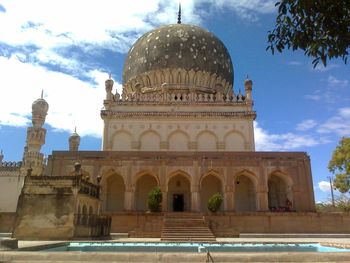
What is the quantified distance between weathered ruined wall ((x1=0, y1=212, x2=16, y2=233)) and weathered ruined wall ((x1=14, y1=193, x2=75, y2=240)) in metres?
3.56

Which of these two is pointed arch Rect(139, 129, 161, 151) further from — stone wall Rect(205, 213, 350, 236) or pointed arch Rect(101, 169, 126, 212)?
stone wall Rect(205, 213, 350, 236)

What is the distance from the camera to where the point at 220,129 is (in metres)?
19.6

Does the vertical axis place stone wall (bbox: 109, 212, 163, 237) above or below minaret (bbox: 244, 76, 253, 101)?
below

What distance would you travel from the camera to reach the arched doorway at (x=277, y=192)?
16.6 m

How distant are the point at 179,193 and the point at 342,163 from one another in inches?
366

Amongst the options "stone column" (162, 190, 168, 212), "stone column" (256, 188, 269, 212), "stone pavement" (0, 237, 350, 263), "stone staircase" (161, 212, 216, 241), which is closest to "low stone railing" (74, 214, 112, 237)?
"stone staircase" (161, 212, 216, 241)

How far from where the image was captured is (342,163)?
19516mm

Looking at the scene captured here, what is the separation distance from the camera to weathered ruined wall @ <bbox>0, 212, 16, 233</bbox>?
1301 cm

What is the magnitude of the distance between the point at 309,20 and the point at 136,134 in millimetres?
16090

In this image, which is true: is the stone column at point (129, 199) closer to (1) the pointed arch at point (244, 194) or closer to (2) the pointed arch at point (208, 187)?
(2) the pointed arch at point (208, 187)

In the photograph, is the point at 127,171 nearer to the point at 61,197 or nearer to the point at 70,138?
the point at 61,197

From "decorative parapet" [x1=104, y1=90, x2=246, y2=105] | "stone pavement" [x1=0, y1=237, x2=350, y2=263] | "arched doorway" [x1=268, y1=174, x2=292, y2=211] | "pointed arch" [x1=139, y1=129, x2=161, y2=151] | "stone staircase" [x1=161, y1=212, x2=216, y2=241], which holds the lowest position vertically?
"stone pavement" [x1=0, y1=237, x2=350, y2=263]

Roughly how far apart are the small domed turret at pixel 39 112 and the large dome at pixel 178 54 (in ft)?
18.8

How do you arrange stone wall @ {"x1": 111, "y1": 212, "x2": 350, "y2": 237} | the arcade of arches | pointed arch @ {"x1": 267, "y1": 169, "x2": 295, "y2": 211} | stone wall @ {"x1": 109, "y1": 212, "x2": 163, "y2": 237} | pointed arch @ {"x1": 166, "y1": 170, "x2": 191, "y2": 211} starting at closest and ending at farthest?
stone wall @ {"x1": 109, "y1": 212, "x2": 163, "y2": 237}, stone wall @ {"x1": 111, "y1": 212, "x2": 350, "y2": 237}, the arcade of arches, pointed arch @ {"x1": 267, "y1": 169, "x2": 295, "y2": 211}, pointed arch @ {"x1": 166, "y1": 170, "x2": 191, "y2": 211}
